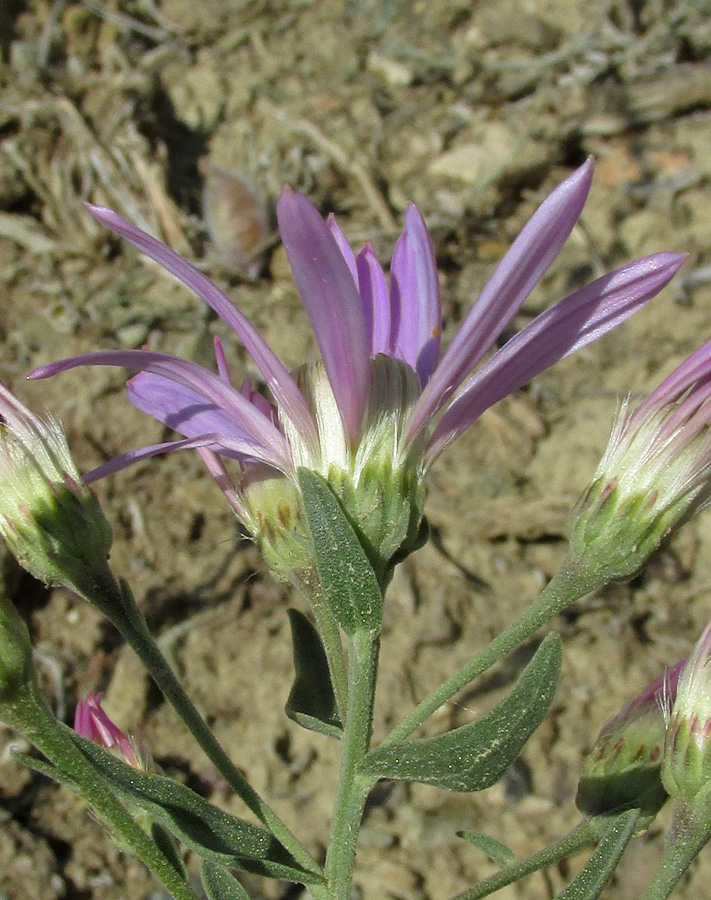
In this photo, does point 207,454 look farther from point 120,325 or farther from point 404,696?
point 120,325

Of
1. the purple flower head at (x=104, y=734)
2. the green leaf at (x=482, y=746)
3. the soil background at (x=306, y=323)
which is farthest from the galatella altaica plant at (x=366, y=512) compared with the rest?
the soil background at (x=306, y=323)

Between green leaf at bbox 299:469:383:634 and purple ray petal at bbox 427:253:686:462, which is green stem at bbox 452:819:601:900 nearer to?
green leaf at bbox 299:469:383:634

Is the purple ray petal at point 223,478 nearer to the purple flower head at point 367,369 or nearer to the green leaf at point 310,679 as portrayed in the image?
the purple flower head at point 367,369

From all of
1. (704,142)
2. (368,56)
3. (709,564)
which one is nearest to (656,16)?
(704,142)

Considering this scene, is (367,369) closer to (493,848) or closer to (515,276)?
(515,276)

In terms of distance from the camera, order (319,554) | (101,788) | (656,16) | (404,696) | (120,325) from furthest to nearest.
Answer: (656,16) → (120,325) → (404,696) → (101,788) → (319,554)

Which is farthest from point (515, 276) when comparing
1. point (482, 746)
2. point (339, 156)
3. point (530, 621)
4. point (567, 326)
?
point (339, 156)
